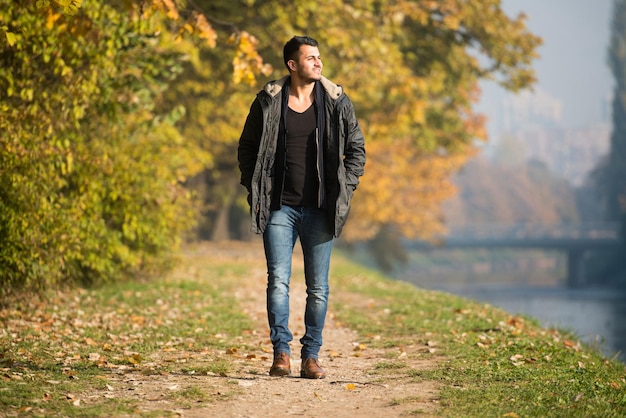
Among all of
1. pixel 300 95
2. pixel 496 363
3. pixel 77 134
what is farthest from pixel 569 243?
pixel 300 95

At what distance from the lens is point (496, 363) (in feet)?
25.8

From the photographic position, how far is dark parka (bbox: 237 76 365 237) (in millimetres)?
6883

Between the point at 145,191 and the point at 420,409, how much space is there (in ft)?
27.7

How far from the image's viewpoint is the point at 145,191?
13875mm

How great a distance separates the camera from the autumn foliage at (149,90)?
10625 mm

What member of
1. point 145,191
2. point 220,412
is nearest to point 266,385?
point 220,412

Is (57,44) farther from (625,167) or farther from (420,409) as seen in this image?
(625,167)

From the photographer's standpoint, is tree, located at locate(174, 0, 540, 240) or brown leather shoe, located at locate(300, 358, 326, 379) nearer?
brown leather shoe, located at locate(300, 358, 326, 379)

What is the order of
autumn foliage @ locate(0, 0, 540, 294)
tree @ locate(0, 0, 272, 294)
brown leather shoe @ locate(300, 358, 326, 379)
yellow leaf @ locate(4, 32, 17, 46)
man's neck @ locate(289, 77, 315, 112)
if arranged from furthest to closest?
autumn foliage @ locate(0, 0, 540, 294) < tree @ locate(0, 0, 272, 294) < yellow leaf @ locate(4, 32, 17, 46) < brown leather shoe @ locate(300, 358, 326, 379) < man's neck @ locate(289, 77, 315, 112)

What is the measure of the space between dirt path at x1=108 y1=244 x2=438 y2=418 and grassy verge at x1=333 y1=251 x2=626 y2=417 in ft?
0.67

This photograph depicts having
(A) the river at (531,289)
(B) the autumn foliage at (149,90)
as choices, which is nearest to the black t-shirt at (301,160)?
(B) the autumn foliage at (149,90)

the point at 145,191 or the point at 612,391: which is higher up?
the point at 145,191

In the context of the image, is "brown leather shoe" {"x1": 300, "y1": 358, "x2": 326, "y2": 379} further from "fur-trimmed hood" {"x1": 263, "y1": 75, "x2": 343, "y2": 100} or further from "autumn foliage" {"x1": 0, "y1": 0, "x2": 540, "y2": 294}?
"autumn foliage" {"x1": 0, "y1": 0, "x2": 540, "y2": 294}

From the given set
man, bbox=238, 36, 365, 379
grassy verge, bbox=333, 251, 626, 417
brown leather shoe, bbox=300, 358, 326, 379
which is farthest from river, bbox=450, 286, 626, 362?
man, bbox=238, 36, 365, 379
